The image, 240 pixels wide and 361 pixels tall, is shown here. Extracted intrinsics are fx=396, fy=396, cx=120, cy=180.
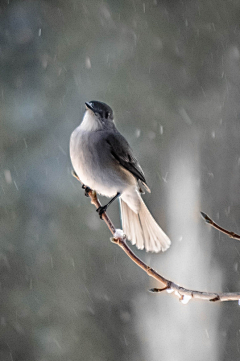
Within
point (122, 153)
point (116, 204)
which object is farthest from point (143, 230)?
point (116, 204)

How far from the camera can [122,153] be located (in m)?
1.40

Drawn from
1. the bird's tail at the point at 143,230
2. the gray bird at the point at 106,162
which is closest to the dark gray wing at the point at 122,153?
the gray bird at the point at 106,162

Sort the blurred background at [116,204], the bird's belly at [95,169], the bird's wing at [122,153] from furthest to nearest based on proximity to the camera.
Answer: the blurred background at [116,204] < the bird's wing at [122,153] < the bird's belly at [95,169]

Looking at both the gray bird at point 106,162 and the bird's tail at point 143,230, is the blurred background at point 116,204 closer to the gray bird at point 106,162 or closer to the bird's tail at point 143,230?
the bird's tail at point 143,230

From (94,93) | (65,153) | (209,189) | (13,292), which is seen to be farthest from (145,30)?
(13,292)

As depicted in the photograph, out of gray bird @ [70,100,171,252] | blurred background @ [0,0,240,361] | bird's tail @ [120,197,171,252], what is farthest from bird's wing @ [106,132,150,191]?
blurred background @ [0,0,240,361]

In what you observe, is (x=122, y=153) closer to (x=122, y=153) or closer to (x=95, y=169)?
(x=122, y=153)

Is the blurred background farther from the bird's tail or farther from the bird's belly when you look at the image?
the bird's belly

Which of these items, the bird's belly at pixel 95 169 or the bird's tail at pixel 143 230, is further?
the bird's tail at pixel 143 230

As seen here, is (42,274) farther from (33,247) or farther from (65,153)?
(65,153)

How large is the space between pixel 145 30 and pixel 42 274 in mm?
3086

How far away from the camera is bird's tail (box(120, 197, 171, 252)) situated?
4.70 ft

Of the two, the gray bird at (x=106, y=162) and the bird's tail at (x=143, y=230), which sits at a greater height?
the gray bird at (x=106, y=162)

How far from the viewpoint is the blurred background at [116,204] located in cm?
405
